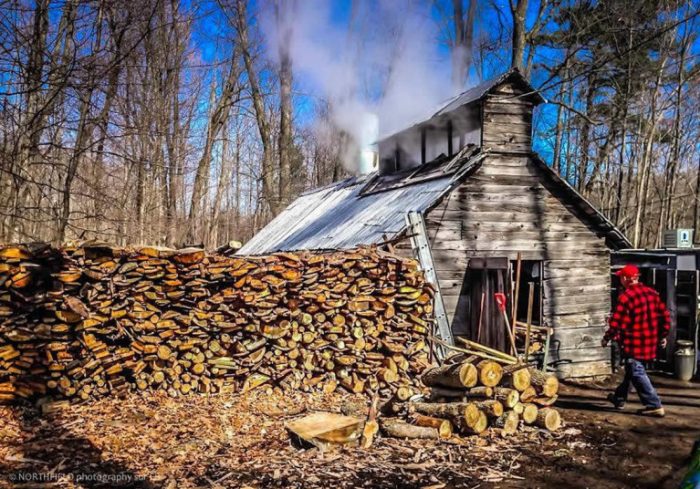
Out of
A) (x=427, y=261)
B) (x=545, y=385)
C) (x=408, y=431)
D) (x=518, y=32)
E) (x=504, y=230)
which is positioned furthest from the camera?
(x=518, y=32)

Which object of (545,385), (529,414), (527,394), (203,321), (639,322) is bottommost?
(529,414)

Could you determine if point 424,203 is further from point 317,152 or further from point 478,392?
point 317,152

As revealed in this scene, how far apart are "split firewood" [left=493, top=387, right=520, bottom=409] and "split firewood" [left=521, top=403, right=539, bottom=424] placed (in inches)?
7.2

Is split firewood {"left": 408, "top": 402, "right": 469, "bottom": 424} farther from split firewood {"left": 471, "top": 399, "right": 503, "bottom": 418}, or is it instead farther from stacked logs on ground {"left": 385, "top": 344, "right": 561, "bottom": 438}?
split firewood {"left": 471, "top": 399, "right": 503, "bottom": 418}

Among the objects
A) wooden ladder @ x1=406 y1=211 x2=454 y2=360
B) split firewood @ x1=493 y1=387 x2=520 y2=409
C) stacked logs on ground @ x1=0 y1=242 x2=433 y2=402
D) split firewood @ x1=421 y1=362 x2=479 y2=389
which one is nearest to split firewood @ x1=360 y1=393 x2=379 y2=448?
stacked logs on ground @ x1=0 y1=242 x2=433 y2=402

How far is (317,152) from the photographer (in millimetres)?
38969

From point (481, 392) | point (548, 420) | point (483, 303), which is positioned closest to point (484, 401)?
point (481, 392)

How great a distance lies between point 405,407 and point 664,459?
3084 mm

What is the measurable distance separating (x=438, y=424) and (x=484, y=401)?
2.27ft

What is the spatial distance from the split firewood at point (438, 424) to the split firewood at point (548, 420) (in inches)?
50.4

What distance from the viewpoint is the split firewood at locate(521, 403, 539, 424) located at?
693cm

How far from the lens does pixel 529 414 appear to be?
6.94m

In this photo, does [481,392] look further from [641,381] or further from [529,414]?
[641,381]

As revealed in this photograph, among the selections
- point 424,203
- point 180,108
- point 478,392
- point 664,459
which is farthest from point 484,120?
point 180,108
